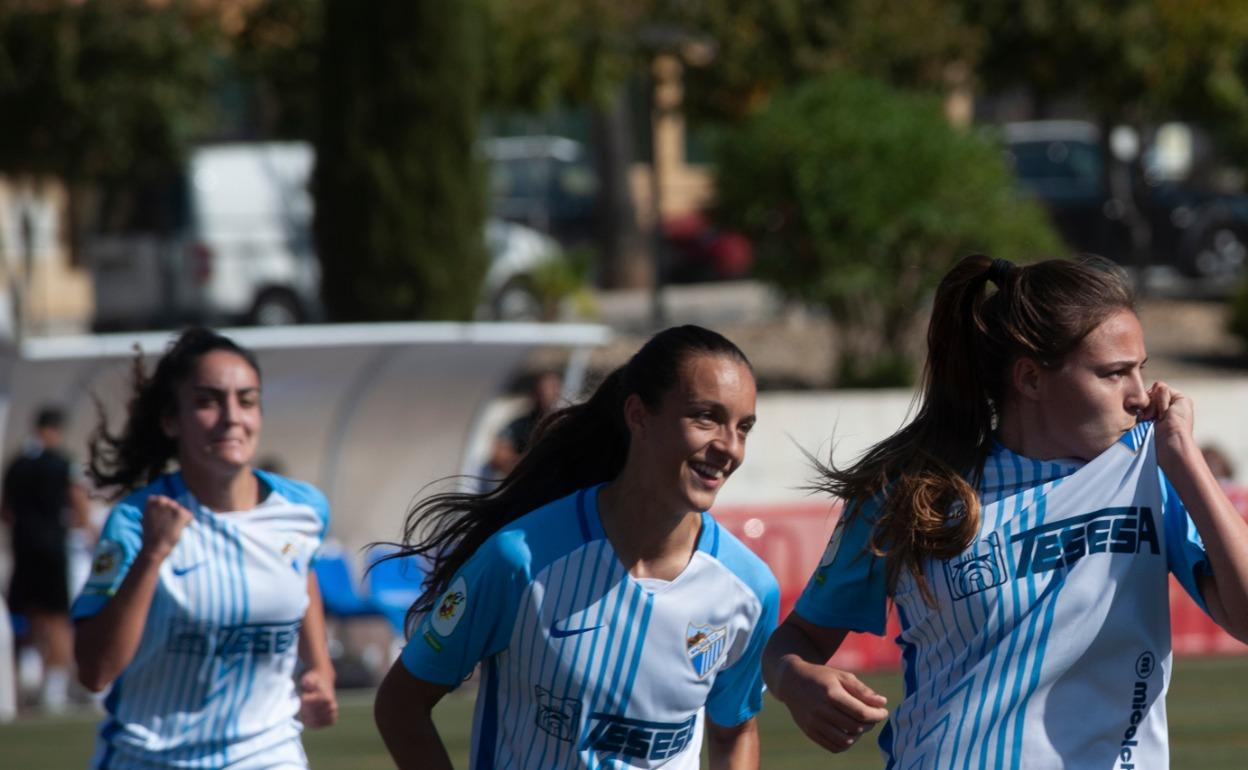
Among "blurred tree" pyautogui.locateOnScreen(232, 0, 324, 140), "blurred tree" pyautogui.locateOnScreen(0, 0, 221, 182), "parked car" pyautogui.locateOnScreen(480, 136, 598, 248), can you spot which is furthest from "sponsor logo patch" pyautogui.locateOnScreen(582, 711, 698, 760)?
"parked car" pyautogui.locateOnScreen(480, 136, 598, 248)

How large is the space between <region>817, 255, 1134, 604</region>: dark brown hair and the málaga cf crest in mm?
360

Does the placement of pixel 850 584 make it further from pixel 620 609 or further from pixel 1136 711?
pixel 1136 711

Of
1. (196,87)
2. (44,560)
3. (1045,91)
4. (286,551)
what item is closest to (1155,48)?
(1045,91)

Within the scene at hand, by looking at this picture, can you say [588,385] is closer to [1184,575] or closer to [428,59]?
[1184,575]

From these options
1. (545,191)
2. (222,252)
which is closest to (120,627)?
(222,252)

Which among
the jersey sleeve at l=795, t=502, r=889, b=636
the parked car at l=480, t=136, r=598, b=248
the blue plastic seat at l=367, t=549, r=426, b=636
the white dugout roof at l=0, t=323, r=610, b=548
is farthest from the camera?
the parked car at l=480, t=136, r=598, b=248

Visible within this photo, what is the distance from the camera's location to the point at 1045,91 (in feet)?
72.6

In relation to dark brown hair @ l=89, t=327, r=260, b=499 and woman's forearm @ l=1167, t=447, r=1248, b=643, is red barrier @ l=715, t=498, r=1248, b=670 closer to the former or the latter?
dark brown hair @ l=89, t=327, r=260, b=499

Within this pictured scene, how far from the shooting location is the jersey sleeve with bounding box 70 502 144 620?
A: 15.9 ft

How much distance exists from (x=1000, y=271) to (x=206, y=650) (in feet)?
8.03

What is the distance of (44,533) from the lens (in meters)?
12.7

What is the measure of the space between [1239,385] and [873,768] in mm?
8617

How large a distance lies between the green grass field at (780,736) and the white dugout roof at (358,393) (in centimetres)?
237

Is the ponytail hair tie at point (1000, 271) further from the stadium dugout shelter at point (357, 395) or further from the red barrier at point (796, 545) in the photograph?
the stadium dugout shelter at point (357, 395)
